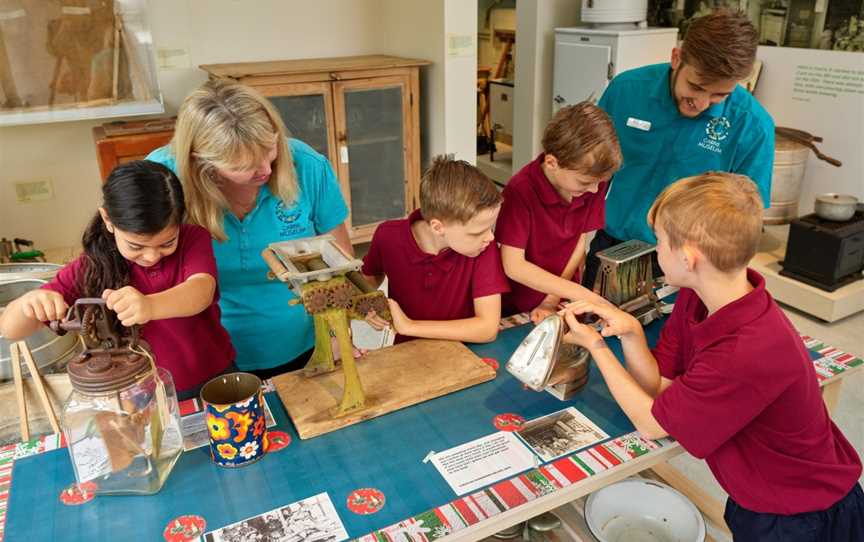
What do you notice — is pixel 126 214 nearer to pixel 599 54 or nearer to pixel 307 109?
pixel 307 109

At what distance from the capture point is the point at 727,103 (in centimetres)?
204

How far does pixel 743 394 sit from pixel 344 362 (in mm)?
728

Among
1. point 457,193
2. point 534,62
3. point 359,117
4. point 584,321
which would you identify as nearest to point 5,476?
point 457,193

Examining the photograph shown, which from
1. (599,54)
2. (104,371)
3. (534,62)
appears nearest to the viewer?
(104,371)

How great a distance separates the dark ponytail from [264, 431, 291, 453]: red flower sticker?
16.7 inches

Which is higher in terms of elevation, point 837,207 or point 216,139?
point 216,139

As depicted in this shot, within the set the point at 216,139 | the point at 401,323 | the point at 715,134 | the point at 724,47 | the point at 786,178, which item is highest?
the point at 724,47

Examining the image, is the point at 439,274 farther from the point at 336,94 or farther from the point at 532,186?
the point at 336,94

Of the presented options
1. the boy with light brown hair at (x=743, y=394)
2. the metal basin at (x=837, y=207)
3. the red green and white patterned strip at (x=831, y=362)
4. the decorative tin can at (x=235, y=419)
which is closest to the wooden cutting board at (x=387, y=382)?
the decorative tin can at (x=235, y=419)

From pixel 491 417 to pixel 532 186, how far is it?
0.68 metres

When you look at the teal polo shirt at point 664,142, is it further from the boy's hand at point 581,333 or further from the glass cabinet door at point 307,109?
the glass cabinet door at point 307,109

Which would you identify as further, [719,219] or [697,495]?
[697,495]

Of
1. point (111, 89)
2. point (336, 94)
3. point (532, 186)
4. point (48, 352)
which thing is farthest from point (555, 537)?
point (111, 89)

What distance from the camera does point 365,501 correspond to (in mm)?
1096
